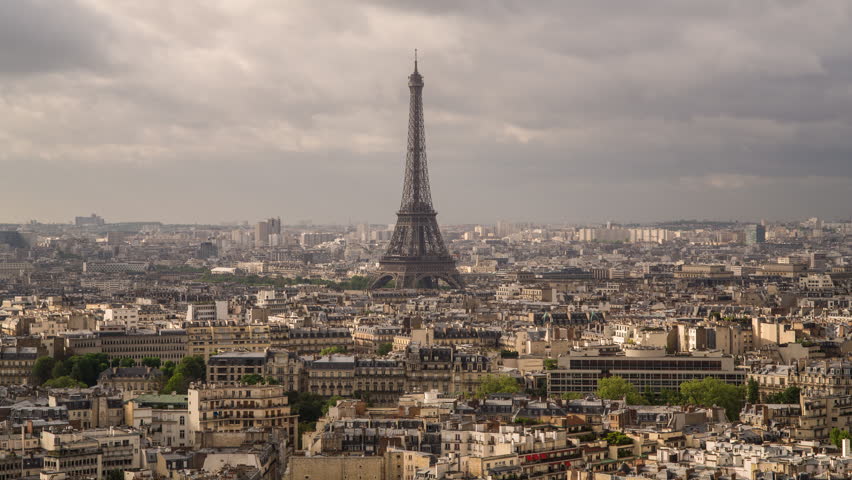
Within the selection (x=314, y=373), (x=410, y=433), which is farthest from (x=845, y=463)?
(x=314, y=373)

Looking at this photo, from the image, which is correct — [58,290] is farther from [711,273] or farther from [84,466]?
[84,466]

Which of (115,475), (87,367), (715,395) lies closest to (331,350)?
(87,367)

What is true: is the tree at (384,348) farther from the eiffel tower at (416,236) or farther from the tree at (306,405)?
the eiffel tower at (416,236)

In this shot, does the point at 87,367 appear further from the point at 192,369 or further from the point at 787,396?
the point at 787,396

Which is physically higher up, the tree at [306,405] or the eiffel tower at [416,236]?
the eiffel tower at [416,236]

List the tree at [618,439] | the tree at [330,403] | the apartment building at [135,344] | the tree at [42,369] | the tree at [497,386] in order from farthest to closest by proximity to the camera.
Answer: the apartment building at [135,344] → the tree at [42,369] → the tree at [497,386] → the tree at [330,403] → the tree at [618,439]

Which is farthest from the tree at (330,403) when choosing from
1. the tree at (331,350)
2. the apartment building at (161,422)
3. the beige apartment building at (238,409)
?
the tree at (331,350)

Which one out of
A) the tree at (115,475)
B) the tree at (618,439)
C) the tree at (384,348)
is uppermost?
the tree at (384,348)
